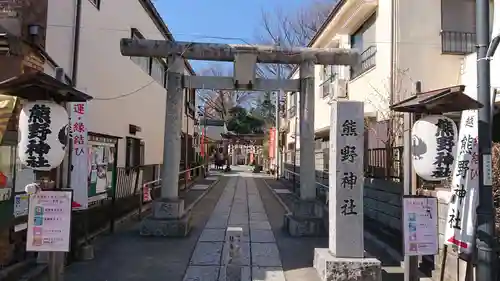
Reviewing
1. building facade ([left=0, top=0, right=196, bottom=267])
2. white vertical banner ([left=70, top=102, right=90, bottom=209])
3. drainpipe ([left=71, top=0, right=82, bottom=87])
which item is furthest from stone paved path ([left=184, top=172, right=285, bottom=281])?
drainpipe ([left=71, top=0, right=82, bottom=87])

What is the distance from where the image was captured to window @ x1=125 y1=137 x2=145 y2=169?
13258 mm

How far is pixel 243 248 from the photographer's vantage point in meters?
8.52

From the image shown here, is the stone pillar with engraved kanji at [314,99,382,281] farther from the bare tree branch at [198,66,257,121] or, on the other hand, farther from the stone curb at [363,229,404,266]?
the bare tree branch at [198,66,257,121]

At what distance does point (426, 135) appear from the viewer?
5.79 meters

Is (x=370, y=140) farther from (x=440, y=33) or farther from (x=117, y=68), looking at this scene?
(x=117, y=68)

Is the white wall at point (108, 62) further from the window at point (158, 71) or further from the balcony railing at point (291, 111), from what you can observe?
the balcony railing at point (291, 111)

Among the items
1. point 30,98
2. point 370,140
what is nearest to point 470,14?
point 370,140

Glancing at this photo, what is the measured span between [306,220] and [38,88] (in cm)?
685

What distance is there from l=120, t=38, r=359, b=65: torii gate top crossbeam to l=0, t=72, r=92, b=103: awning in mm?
4428

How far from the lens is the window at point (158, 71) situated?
699 inches

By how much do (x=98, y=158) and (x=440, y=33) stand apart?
32.8ft

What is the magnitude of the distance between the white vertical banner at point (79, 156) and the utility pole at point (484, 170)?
6.83m

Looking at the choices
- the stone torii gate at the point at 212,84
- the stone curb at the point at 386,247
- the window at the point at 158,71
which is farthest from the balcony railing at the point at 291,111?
the stone curb at the point at 386,247

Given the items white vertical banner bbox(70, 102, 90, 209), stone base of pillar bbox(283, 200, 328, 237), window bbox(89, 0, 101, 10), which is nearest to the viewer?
white vertical banner bbox(70, 102, 90, 209)
